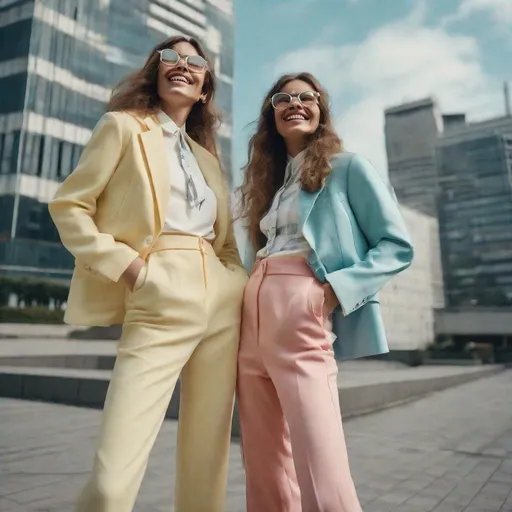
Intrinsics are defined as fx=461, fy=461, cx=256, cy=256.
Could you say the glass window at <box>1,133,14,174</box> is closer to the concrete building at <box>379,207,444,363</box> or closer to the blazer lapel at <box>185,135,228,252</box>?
the concrete building at <box>379,207,444,363</box>

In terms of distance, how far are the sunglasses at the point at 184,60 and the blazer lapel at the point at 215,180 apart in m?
0.28

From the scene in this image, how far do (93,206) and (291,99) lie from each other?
2.88 feet

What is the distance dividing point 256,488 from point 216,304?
67 cm

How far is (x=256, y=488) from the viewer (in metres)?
1.63

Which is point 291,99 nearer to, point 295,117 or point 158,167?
point 295,117

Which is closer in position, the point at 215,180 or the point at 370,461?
the point at 215,180

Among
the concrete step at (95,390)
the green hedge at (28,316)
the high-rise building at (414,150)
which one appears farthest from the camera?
the high-rise building at (414,150)

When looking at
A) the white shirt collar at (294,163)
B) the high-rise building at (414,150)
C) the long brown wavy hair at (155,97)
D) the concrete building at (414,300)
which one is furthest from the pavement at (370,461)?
the high-rise building at (414,150)

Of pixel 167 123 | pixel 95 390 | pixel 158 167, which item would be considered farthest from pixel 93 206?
pixel 95 390

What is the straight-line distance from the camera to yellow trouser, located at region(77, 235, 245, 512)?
1.40m

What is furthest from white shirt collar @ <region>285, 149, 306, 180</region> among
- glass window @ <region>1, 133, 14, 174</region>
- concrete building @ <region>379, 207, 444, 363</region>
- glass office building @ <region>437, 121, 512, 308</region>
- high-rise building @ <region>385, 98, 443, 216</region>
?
high-rise building @ <region>385, 98, 443, 216</region>

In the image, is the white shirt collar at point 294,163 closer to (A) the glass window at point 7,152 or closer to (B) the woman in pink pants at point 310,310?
(B) the woman in pink pants at point 310,310

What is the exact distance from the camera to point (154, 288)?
1520 mm

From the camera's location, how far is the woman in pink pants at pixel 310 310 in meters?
1.45
